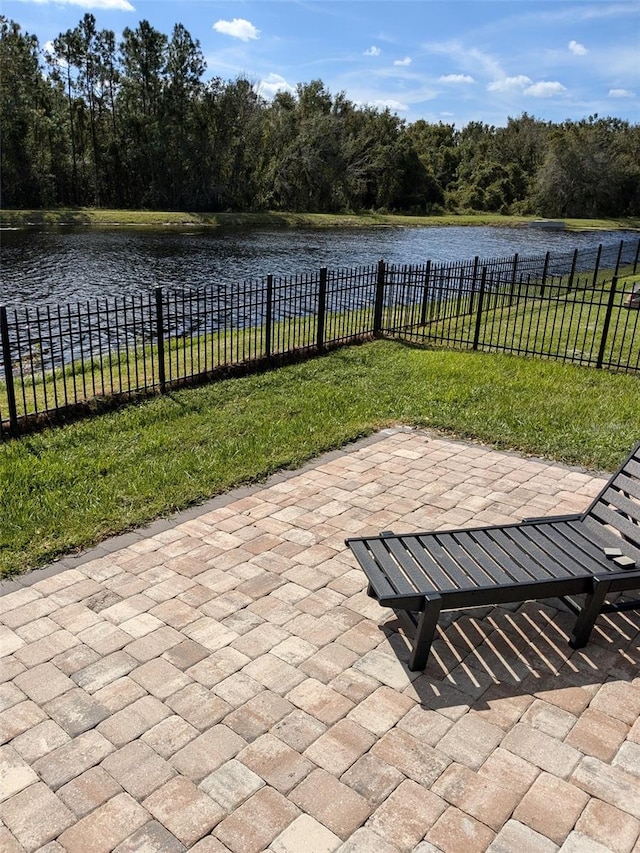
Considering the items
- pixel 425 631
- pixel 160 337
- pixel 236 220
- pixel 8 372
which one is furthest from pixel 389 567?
pixel 236 220

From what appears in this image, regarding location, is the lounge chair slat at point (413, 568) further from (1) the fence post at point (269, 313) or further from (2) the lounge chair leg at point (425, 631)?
(1) the fence post at point (269, 313)

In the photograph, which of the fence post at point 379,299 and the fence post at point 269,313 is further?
the fence post at point 379,299

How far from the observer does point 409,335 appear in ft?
40.0

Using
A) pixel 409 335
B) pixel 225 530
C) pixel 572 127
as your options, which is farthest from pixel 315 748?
pixel 572 127

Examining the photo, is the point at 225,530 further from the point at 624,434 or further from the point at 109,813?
the point at 624,434

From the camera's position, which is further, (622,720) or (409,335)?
(409,335)

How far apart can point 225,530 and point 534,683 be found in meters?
2.41

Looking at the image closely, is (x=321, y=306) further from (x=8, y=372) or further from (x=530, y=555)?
(x=530, y=555)

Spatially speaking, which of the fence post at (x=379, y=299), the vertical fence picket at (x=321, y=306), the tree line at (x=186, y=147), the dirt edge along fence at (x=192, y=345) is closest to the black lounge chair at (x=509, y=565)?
the dirt edge along fence at (x=192, y=345)

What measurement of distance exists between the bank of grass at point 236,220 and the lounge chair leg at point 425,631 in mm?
42783

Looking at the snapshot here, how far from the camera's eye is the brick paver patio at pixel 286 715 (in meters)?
2.41

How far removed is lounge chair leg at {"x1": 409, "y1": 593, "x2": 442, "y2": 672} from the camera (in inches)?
122

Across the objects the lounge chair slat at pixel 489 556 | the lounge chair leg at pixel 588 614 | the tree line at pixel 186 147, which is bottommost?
the lounge chair leg at pixel 588 614

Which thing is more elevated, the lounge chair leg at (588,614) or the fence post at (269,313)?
the fence post at (269,313)
